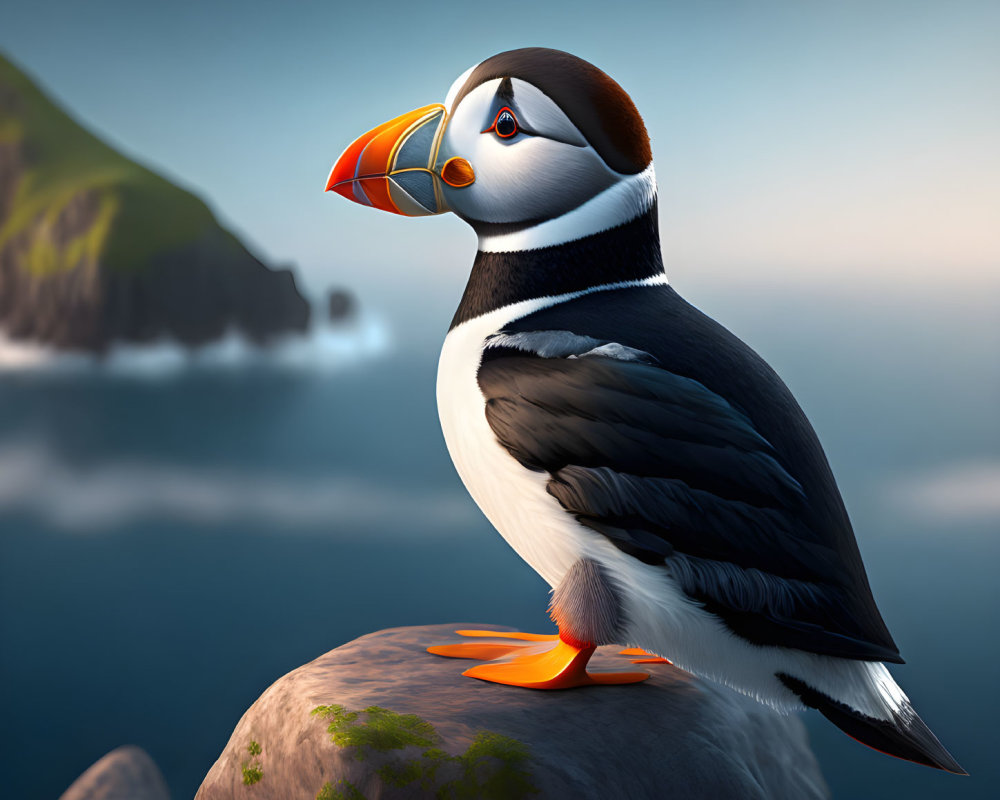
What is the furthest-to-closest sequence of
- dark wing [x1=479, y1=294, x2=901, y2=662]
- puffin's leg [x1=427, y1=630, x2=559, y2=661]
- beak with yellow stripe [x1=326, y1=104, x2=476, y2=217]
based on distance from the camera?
1. puffin's leg [x1=427, y1=630, x2=559, y2=661]
2. beak with yellow stripe [x1=326, y1=104, x2=476, y2=217]
3. dark wing [x1=479, y1=294, x2=901, y2=662]

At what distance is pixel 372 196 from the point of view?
6.41 ft

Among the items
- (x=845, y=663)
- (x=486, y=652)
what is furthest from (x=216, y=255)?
(x=845, y=663)

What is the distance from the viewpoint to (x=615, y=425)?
5.47 ft

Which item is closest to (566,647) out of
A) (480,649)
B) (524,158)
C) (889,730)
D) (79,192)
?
(480,649)

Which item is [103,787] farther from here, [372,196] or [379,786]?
[372,196]

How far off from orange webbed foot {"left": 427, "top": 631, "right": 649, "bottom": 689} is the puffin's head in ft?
3.02

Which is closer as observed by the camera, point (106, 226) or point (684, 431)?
point (684, 431)

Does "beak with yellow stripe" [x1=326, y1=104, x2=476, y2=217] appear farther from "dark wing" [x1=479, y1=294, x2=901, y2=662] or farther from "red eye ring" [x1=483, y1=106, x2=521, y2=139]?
"dark wing" [x1=479, y1=294, x2=901, y2=662]

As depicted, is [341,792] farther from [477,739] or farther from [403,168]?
[403,168]

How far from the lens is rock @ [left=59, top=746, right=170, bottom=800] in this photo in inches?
131

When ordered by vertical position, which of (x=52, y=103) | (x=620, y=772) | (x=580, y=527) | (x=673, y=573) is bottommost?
(x=620, y=772)

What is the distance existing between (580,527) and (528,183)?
689 millimetres

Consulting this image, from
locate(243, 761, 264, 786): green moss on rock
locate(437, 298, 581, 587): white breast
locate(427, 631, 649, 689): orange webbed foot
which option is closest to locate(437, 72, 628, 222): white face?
locate(437, 298, 581, 587): white breast

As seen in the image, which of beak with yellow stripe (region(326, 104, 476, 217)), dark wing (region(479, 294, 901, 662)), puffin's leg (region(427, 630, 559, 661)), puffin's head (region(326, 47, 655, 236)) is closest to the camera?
dark wing (region(479, 294, 901, 662))
